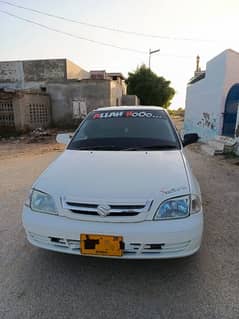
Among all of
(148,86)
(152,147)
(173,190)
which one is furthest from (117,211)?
(148,86)

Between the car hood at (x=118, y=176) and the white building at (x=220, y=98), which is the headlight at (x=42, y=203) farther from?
the white building at (x=220, y=98)

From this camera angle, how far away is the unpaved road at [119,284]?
6.56 feet

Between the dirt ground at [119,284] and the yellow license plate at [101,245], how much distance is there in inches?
14.5

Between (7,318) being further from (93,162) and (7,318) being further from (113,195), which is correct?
(93,162)

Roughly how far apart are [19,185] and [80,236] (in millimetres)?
3695

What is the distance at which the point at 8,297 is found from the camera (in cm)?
214

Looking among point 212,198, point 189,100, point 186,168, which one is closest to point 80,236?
point 186,168

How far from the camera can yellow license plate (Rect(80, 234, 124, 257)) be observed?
209 centimetres

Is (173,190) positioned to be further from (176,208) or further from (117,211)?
(117,211)

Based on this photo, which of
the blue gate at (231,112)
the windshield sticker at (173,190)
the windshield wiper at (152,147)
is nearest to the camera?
the windshield sticker at (173,190)

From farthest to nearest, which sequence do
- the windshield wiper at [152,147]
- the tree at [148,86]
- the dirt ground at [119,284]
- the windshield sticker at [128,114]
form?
the tree at [148,86] < the windshield sticker at [128,114] < the windshield wiper at [152,147] < the dirt ground at [119,284]

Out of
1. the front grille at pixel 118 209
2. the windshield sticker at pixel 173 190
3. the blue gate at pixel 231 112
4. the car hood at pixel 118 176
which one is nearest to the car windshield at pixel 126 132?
the car hood at pixel 118 176

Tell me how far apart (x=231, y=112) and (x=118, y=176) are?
350 inches

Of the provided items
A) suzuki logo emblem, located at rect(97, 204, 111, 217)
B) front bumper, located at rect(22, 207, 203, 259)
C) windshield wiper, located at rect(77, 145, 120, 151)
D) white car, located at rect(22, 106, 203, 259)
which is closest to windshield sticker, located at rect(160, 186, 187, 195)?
white car, located at rect(22, 106, 203, 259)
